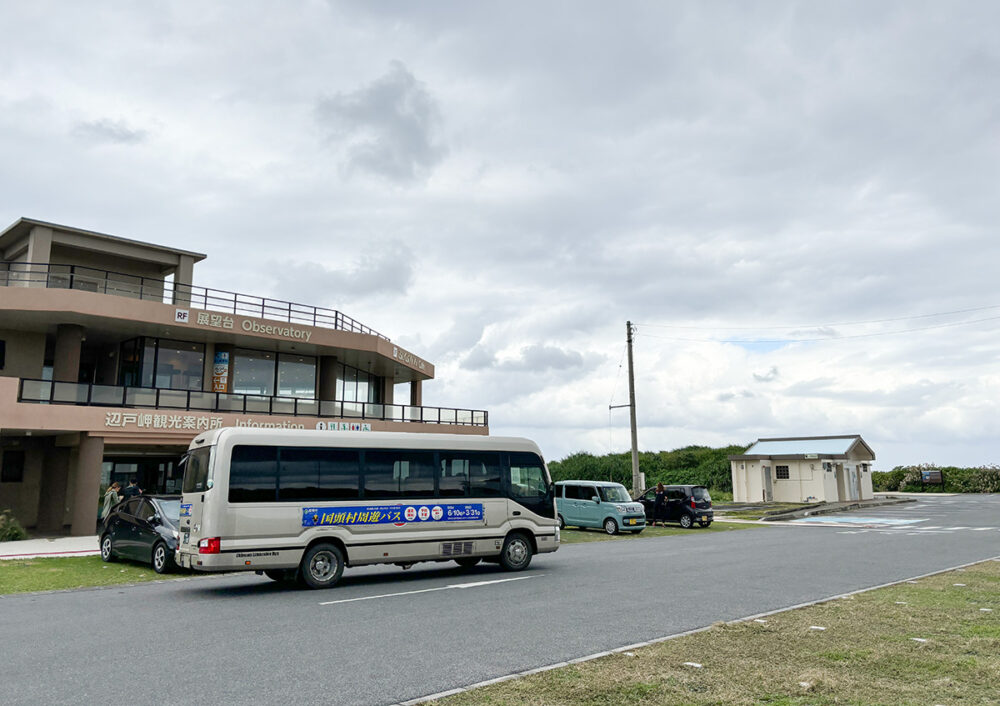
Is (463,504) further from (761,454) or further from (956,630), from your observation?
(761,454)

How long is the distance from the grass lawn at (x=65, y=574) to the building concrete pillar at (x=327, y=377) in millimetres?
15478

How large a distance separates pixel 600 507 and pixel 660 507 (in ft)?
17.8

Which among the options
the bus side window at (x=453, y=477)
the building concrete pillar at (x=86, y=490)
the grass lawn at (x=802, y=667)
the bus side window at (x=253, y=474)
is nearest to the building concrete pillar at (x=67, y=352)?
the building concrete pillar at (x=86, y=490)

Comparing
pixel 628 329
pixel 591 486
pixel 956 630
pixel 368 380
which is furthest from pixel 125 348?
pixel 956 630

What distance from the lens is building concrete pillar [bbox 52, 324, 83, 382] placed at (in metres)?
26.6

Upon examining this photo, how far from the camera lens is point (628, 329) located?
1451 inches

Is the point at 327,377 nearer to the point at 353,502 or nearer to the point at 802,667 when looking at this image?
the point at 353,502

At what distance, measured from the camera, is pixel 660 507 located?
3189 centimetres

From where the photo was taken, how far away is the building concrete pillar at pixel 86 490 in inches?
944

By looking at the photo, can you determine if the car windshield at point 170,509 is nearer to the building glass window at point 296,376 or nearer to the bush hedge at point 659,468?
the building glass window at point 296,376

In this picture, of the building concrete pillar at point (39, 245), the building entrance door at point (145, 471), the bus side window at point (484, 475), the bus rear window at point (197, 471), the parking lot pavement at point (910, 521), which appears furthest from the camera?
the building entrance door at point (145, 471)

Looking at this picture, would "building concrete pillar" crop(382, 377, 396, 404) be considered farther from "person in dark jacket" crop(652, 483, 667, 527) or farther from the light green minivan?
"person in dark jacket" crop(652, 483, 667, 527)

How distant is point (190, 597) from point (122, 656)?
15.4 ft

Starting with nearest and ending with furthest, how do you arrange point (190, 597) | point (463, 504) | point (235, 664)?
point (235, 664) → point (190, 597) → point (463, 504)
